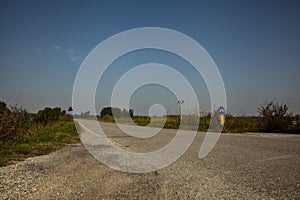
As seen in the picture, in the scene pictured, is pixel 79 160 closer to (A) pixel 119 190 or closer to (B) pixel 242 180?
(A) pixel 119 190

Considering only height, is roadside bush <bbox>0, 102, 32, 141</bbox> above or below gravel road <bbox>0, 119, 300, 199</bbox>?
above

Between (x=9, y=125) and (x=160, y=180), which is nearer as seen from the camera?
(x=160, y=180)

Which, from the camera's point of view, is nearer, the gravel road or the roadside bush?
the gravel road

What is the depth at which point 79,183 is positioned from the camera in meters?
5.10

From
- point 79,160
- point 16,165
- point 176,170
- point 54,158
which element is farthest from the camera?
point 54,158

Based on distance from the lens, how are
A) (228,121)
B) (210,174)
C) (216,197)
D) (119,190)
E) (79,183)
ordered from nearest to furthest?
1. (216,197)
2. (119,190)
3. (79,183)
4. (210,174)
5. (228,121)

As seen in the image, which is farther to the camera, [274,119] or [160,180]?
[274,119]

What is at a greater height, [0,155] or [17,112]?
[17,112]

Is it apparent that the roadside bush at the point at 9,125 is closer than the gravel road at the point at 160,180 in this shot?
No

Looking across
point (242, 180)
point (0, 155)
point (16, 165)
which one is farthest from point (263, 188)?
point (0, 155)

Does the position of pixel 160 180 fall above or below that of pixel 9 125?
below

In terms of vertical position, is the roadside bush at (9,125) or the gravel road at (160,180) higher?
the roadside bush at (9,125)

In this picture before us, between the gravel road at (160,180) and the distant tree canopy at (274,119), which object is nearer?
the gravel road at (160,180)

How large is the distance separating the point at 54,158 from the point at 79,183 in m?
3.27
